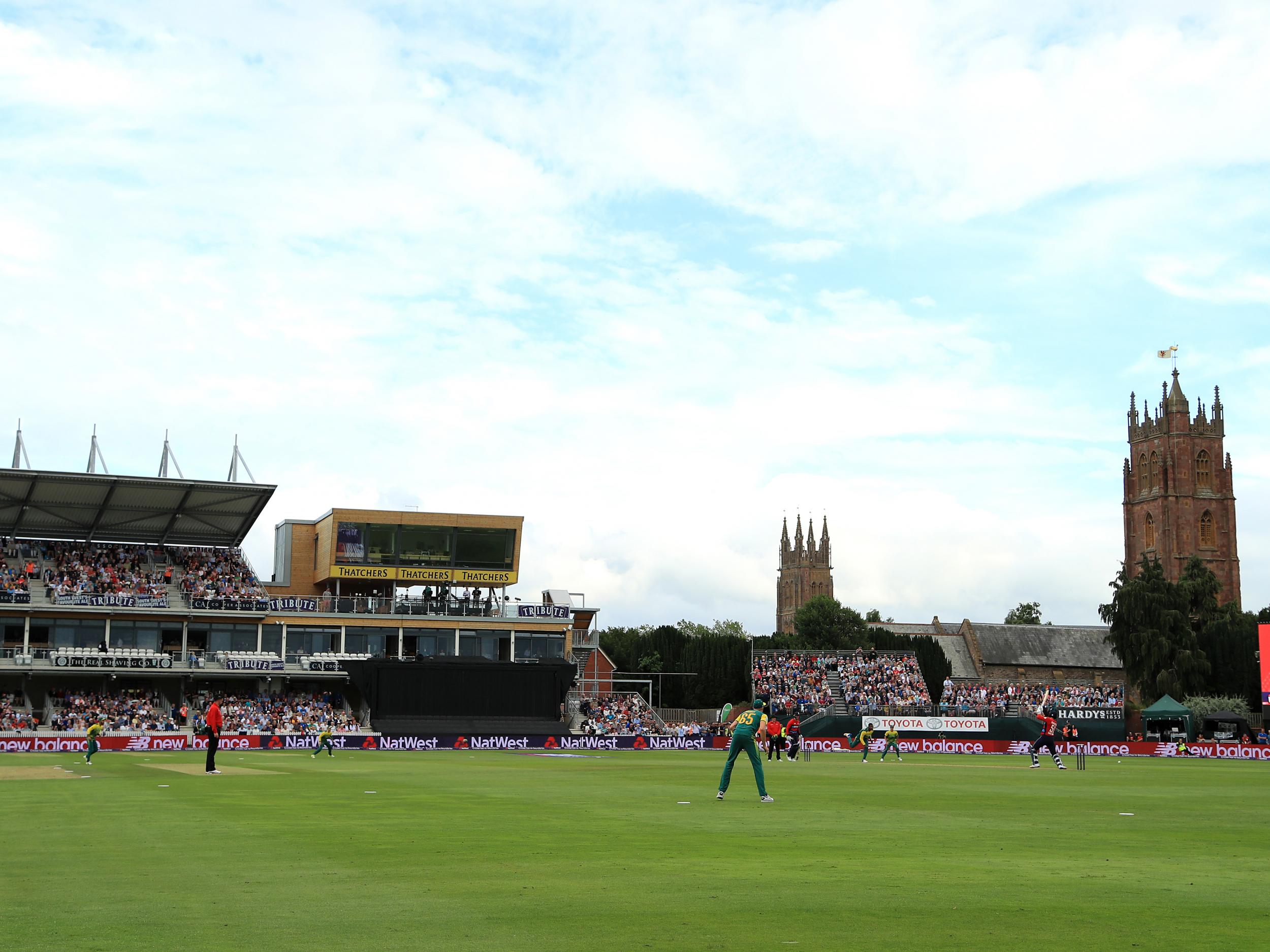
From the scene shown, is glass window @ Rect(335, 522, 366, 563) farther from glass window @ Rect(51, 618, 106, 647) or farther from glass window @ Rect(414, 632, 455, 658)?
glass window @ Rect(51, 618, 106, 647)

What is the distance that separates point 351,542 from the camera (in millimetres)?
86062

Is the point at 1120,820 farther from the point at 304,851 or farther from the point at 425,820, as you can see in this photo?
the point at 304,851

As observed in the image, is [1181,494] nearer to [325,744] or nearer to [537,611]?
[537,611]

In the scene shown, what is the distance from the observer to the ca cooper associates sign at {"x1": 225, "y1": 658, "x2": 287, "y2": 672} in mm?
76438

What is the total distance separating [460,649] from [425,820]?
222 feet

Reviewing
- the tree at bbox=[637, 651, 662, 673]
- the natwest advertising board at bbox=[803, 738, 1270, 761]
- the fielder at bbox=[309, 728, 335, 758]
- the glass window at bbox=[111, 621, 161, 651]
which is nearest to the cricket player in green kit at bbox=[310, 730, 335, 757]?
the fielder at bbox=[309, 728, 335, 758]

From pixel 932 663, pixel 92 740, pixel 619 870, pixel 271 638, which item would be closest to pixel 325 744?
pixel 92 740

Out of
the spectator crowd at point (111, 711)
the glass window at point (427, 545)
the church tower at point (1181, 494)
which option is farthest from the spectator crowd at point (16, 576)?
the church tower at point (1181, 494)

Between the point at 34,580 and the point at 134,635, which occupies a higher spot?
the point at 34,580

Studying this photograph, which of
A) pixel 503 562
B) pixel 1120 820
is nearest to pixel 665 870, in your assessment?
pixel 1120 820

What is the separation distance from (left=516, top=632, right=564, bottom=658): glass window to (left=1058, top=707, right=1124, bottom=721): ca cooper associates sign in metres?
33.8

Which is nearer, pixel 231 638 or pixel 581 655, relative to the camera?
pixel 231 638

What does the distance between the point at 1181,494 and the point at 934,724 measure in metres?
114

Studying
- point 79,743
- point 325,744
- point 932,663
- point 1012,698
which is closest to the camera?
point 325,744
